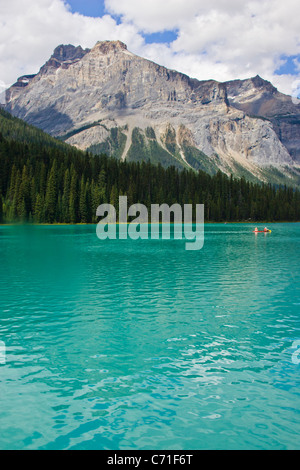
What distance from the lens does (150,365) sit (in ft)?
54.2

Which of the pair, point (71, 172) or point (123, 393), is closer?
point (123, 393)

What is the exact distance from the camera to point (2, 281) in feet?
122

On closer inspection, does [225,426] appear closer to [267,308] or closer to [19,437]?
[19,437]

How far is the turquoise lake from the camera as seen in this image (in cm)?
1159

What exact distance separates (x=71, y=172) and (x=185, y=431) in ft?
597

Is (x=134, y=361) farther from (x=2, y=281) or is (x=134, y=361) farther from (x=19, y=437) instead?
(x=2, y=281)

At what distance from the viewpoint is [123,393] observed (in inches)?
546

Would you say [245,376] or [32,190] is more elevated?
[32,190]

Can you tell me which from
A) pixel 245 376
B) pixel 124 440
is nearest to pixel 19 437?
pixel 124 440

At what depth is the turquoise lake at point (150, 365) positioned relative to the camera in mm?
11594
